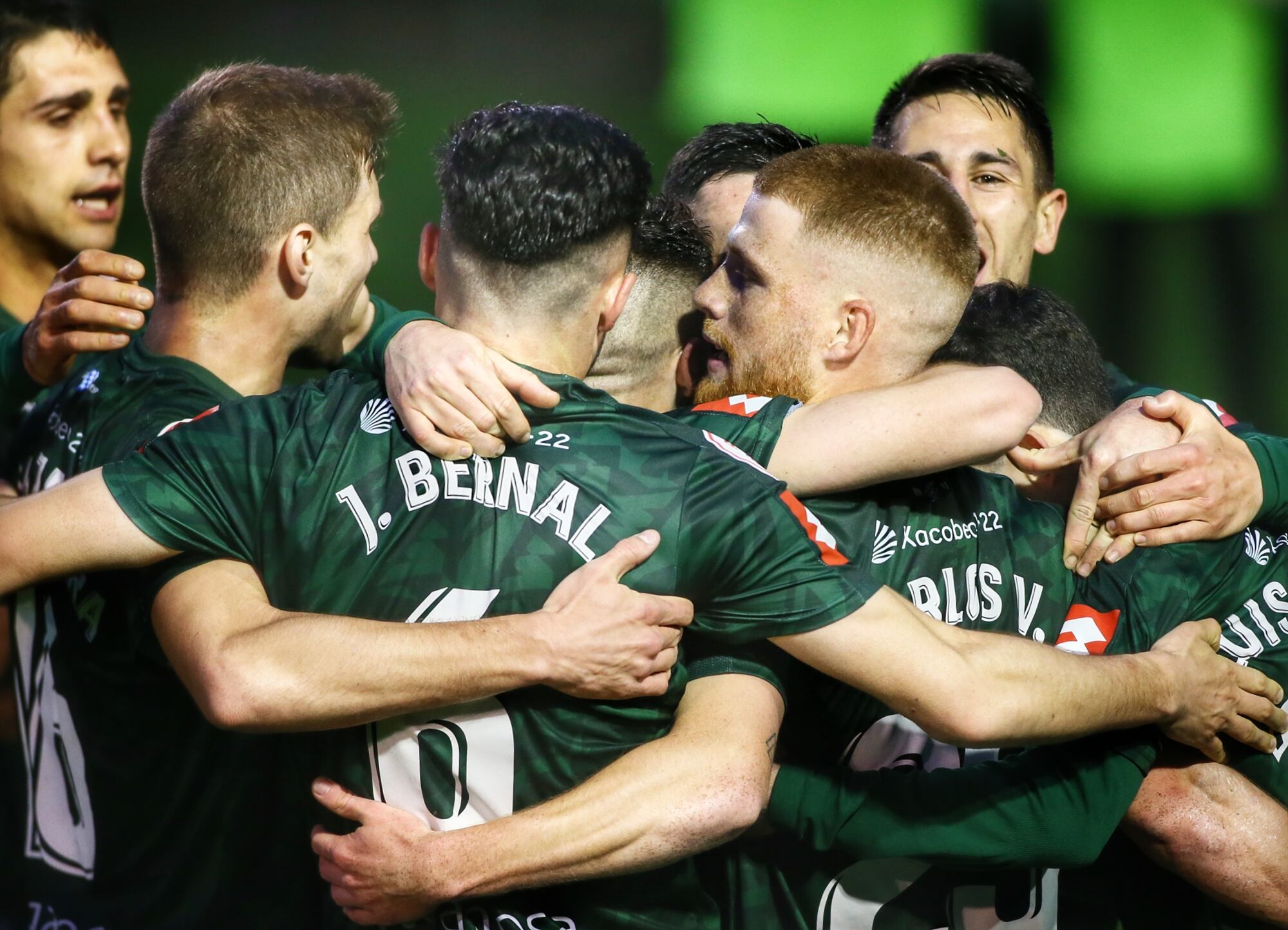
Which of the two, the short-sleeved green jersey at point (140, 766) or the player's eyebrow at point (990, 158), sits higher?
the player's eyebrow at point (990, 158)

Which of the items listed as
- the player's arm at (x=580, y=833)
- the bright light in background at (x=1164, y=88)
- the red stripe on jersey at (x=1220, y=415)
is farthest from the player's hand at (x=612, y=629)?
the bright light in background at (x=1164, y=88)

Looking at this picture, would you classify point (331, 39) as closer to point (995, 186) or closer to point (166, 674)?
point (995, 186)

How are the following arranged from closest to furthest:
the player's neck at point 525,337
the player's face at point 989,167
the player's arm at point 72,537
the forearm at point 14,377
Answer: the player's arm at point 72,537 < the player's neck at point 525,337 < the forearm at point 14,377 < the player's face at point 989,167

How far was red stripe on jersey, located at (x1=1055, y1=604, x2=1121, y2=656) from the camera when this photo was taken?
2.37 m

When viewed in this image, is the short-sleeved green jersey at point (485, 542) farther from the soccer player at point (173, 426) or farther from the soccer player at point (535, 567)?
the soccer player at point (173, 426)

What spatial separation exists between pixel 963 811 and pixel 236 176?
187cm

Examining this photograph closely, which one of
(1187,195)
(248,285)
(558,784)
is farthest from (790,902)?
(1187,195)

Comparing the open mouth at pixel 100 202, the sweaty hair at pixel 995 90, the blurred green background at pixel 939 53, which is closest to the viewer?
the sweaty hair at pixel 995 90

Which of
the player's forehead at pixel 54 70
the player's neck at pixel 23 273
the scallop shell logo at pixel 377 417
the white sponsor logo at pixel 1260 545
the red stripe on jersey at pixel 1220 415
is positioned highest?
the player's forehead at pixel 54 70

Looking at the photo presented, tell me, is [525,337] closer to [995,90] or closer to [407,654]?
[407,654]

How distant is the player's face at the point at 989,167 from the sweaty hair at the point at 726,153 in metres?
0.58

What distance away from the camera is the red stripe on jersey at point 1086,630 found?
2.37 meters

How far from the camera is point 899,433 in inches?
86.3

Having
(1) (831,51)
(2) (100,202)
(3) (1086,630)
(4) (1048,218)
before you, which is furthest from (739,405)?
(1) (831,51)
